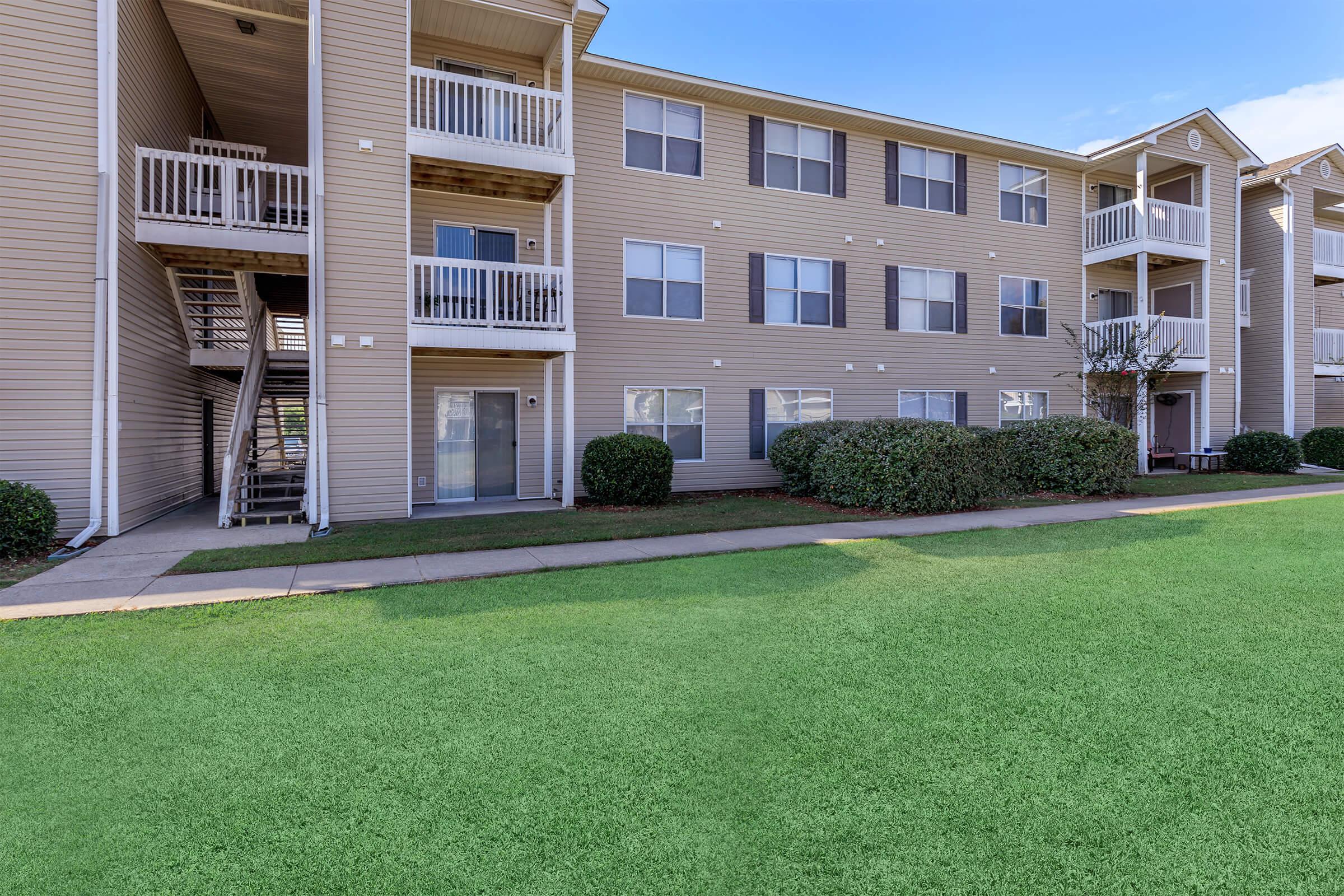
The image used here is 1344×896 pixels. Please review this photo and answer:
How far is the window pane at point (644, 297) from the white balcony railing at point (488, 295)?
223cm

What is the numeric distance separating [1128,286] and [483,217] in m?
17.2

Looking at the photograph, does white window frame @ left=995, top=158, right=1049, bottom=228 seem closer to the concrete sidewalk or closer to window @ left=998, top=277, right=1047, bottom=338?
window @ left=998, top=277, right=1047, bottom=338

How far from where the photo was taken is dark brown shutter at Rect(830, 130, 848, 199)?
15375 mm

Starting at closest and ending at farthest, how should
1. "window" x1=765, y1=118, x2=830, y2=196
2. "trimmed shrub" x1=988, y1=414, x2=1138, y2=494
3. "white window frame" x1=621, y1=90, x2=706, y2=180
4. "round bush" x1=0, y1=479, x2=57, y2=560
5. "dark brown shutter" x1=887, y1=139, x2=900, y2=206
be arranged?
1. "round bush" x1=0, y1=479, x2=57, y2=560
2. "trimmed shrub" x1=988, y1=414, x2=1138, y2=494
3. "white window frame" x1=621, y1=90, x2=706, y2=180
4. "window" x1=765, y1=118, x2=830, y2=196
5. "dark brown shutter" x1=887, y1=139, x2=900, y2=206

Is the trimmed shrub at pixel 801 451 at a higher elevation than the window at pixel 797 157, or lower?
lower

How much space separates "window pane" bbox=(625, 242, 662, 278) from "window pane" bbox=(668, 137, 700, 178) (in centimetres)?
162

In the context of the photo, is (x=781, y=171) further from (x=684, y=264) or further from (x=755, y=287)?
(x=684, y=264)

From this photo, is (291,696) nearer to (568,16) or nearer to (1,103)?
(1,103)

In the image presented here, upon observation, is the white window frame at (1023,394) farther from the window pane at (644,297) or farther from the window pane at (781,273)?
the window pane at (644,297)

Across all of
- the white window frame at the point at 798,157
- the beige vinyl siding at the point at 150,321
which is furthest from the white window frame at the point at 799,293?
the beige vinyl siding at the point at 150,321

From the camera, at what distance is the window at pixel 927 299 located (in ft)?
53.2

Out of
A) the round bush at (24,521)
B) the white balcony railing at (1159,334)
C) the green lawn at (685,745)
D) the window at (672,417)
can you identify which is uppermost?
the white balcony railing at (1159,334)

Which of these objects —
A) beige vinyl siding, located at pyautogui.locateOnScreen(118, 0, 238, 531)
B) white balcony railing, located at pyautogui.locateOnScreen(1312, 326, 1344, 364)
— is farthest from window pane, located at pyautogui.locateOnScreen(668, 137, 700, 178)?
white balcony railing, located at pyautogui.locateOnScreen(1312, 326, 1344, 364)

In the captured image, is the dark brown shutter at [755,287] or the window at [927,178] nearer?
the dark brown shutter at [755,287]
